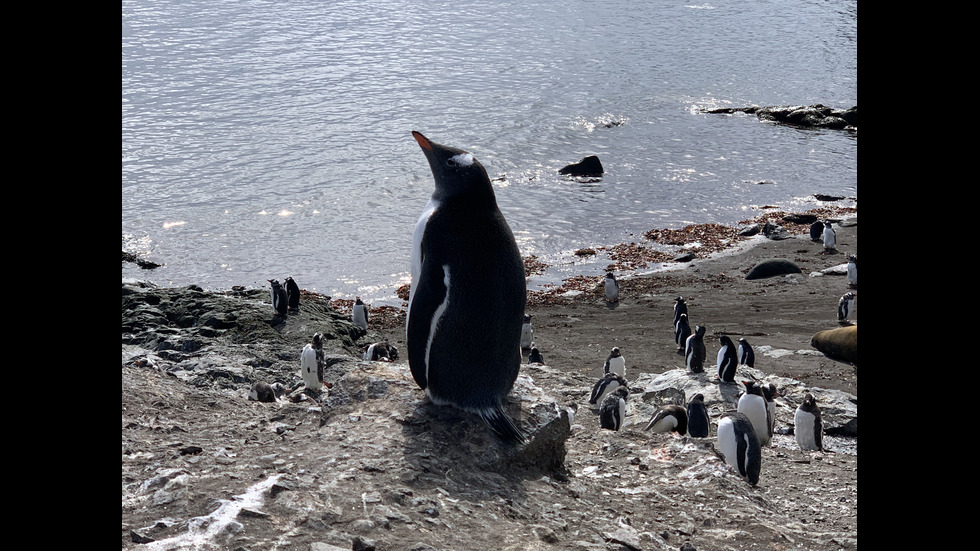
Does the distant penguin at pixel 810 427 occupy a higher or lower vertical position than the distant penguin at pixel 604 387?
lower

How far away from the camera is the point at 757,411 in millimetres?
8938

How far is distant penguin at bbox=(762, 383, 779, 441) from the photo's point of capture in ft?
30.1

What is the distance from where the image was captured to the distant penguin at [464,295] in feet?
17.2

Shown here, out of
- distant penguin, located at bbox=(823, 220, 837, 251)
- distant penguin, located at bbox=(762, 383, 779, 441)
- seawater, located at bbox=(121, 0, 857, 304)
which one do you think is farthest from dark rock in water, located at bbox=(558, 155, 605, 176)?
distant penguin, located at bbox=(762, 383, 779, 441)

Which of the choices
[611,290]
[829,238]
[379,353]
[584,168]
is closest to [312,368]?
[379,353]

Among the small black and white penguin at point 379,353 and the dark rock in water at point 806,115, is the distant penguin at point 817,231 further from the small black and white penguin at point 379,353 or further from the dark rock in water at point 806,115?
the dark rock in water at point 806,115

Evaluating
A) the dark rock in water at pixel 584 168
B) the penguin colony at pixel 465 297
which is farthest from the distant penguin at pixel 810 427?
the dark rock in water at pixel 584 168

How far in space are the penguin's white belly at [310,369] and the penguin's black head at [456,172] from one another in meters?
5.97

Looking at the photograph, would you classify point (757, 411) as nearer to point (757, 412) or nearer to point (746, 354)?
point (757, 412)

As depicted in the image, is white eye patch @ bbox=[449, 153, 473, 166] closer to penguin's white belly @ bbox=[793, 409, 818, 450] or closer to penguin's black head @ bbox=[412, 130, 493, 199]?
penguin's black head @ bbox=[412, 130, 493, 199]

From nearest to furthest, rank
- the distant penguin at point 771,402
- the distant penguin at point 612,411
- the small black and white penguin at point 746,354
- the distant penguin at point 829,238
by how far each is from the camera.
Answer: the distant penguin at point 612,411
the distant penguin at point 771,402
the small black and white penguin at point 746,354
the distant penguin at point 829,238

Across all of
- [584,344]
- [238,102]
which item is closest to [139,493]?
[584,344]
